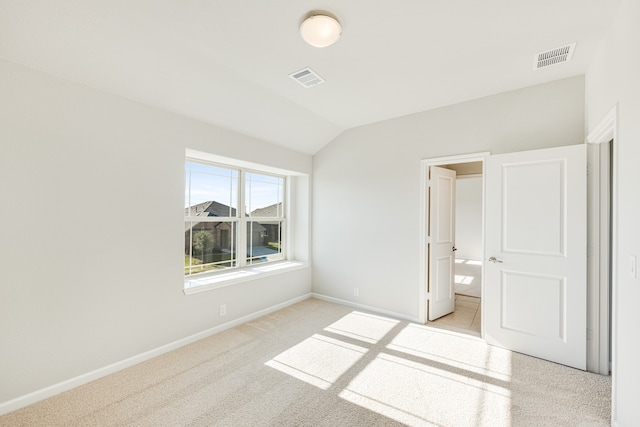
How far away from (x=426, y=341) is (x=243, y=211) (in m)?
2.87

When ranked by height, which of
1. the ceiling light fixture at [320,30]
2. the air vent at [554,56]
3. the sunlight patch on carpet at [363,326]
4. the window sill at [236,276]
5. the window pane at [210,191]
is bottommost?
the sunlight patch on carpet at [363,326]

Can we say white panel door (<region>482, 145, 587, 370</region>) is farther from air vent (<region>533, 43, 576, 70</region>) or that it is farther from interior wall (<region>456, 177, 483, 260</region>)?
interior wall (<region>456, 177, 483, 260</region>)

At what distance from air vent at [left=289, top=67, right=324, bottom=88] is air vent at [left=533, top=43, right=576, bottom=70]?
75.0 inches

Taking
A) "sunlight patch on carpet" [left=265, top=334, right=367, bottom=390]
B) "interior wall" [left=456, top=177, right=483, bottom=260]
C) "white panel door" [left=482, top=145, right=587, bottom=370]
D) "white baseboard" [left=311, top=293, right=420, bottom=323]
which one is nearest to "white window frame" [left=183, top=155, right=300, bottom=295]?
"white baseboard" [left=311, top=293, right=420, bottom=323]

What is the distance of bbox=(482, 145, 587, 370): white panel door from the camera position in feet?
8.23

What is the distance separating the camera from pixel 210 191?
358cm

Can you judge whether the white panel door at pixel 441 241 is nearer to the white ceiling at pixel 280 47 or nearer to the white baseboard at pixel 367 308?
the white baseboard at pixel 367 308

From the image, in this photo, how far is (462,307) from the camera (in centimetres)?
421

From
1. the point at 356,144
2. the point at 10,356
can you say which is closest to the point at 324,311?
the point at 356,144

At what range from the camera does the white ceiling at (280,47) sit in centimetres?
180

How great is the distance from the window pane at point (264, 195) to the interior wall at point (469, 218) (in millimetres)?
6556

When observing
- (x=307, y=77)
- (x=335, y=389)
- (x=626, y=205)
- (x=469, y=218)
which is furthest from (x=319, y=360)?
(x=469, y=218)

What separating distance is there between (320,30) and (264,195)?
2.77 meters

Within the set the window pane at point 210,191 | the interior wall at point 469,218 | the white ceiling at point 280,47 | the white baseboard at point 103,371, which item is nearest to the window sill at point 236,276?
the white baseboard at point 103,371
